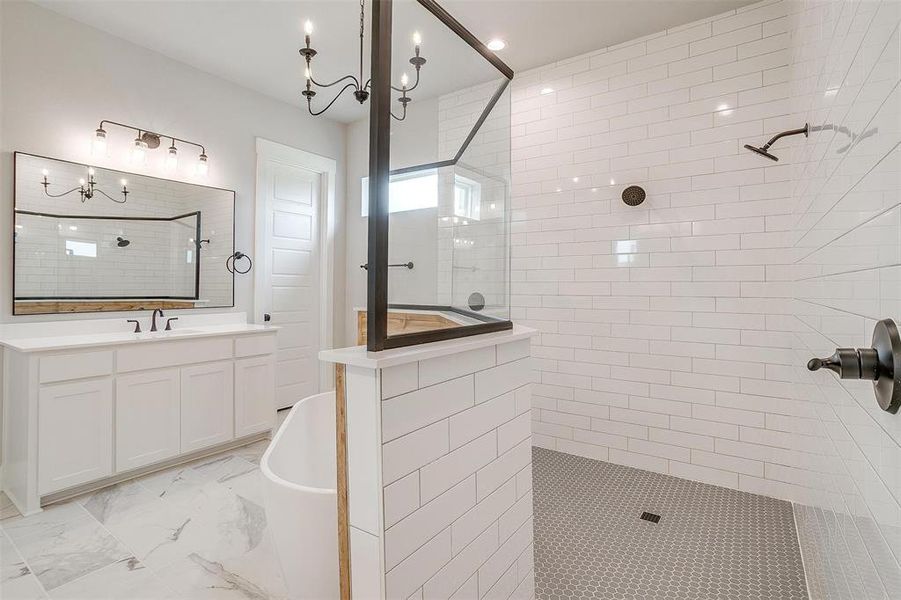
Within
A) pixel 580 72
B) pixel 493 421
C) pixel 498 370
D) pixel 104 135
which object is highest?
pixel 580 72

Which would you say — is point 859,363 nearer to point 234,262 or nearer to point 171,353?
point 171,353

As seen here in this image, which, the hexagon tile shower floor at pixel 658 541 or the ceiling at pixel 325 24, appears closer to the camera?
the hexagon tile shower floor at pixel 658 541

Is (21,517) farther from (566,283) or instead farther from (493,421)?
(566,283)

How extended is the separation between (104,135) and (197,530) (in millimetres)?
2638

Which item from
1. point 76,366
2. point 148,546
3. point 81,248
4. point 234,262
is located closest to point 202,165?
point 234,262

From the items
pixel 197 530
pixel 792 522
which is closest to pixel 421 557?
pixel 197 530

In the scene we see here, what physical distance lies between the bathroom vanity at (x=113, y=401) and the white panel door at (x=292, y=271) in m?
0.91

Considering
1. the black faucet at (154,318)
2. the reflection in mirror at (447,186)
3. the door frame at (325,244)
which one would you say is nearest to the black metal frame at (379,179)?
the reflection in mirror at (447,186)

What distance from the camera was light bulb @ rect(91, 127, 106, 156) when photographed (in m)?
2.87

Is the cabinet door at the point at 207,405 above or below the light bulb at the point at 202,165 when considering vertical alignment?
below

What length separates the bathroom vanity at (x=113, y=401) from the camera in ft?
7.56

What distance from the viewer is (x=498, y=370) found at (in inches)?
54.4

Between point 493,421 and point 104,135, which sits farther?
point 104,135

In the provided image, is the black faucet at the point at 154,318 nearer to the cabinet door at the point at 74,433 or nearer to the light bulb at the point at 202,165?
the cabinet door at the point at 74,433
